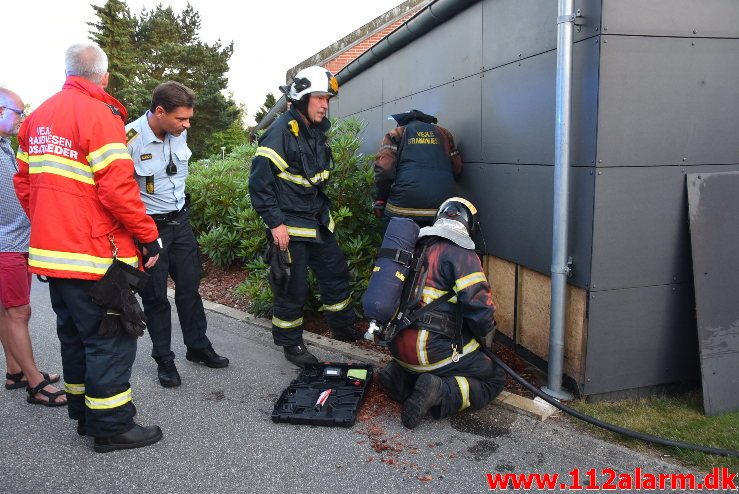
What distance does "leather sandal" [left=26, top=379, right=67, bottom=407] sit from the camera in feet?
11.9

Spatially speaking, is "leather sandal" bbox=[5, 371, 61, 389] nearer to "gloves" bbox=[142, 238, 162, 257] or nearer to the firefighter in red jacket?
the firefighter in red jacket

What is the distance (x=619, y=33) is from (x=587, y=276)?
4.68 feet

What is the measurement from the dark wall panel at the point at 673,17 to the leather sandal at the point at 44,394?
407 cm

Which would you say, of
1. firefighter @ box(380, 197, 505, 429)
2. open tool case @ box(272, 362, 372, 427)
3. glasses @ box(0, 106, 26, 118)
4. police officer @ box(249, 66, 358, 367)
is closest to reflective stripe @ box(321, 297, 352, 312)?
police officer @ box(249, 66, 358, 367)

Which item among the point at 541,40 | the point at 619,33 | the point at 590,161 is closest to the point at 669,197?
the point at 590,161

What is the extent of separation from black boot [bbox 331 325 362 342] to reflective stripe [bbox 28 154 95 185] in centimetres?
246

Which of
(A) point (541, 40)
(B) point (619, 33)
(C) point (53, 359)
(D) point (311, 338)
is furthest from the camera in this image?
(D) point (311, 338)

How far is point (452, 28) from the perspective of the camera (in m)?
5.12

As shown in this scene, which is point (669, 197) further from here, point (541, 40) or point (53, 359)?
point (53, 359)

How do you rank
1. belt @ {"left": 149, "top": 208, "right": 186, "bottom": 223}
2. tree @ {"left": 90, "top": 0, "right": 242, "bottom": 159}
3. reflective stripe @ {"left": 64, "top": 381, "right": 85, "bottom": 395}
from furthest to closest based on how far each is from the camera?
tree @ {"left": 90, "top": 0, "right": 242, "bottom": 159}
belt @ {"left": 149, "top": 208, "right": 186, "bottom": 223}
reflective stripe @ {"left": 64, "top": 381, "right": 85, "bottom": 395}

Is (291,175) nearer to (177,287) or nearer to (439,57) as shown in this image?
(177,287)

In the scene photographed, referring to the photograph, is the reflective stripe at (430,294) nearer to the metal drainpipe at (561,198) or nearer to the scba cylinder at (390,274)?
the scba cylinder at (390,274)

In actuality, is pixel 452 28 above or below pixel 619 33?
above

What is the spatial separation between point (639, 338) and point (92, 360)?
326cm
